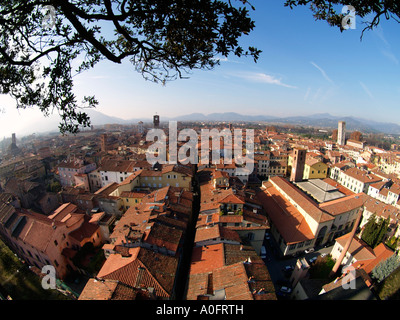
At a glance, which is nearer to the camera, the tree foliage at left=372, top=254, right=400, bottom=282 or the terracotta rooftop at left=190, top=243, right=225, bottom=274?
the terracotta rooftop at left=190, top=243, right=225, bottom=274

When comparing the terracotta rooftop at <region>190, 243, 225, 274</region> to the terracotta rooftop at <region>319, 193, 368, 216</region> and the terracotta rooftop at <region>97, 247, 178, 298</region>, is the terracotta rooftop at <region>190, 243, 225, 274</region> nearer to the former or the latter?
the terracotta rooftop at <region>97, 247, 178, 298</region>

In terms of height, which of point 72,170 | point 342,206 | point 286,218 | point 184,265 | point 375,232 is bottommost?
point 184,265

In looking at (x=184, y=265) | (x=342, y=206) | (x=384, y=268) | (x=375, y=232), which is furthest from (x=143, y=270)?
(x=342, y=206)

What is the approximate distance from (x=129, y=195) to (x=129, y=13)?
21.0m

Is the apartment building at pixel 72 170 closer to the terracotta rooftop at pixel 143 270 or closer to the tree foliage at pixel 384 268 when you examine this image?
the terracotta rooftop at pixel 143 270

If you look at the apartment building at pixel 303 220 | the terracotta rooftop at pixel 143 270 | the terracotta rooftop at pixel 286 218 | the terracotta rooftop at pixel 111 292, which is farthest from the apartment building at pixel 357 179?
the terracotta rooftop at pixel 111 292

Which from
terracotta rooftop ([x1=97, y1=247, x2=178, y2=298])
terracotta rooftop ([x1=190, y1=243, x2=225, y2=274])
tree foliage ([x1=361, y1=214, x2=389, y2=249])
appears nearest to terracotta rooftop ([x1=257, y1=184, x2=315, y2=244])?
tree foliage ([x1=361, y1=214, x2=389, y2=249])

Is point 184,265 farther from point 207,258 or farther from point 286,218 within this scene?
point 286,218

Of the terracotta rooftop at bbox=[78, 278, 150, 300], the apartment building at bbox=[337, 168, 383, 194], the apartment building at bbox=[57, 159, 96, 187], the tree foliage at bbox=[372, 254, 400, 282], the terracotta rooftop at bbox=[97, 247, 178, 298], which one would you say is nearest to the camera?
the terracotta rooftop at bbox=[78, 278, 150, 300]

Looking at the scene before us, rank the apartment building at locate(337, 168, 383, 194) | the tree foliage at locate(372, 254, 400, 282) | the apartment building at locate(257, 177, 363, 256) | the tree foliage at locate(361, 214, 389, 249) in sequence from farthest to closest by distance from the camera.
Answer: the apartment building at locate(337, 168, 383, 194), the tree foliage at locate(361, 214, 389, 249), the apartment building at locate(257, 177, 363, 256), the tree foliage at locate(372, 254, 400, 282)

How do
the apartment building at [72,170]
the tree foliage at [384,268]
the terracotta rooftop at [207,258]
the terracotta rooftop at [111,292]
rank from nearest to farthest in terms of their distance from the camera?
1. the terracotta rooftop at [111,292]
2. the terracotta rooftop at [207,258]
3. the tree foliage at [384,268]
4. the apartment building at [72,170]

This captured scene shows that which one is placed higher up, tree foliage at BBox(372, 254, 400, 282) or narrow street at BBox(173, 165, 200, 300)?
tree foliage at BBox(372, 254, 400, 282)

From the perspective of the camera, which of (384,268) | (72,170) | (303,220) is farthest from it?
(72,170)

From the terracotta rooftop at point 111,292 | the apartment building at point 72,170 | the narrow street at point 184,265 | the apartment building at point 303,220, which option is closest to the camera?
the terracotta rooftop at point 111,292
